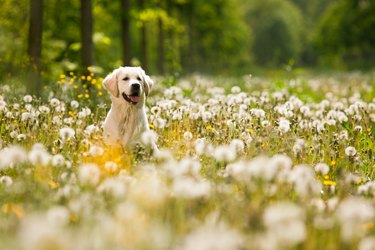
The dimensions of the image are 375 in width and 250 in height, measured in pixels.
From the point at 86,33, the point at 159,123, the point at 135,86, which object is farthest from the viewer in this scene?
the point at 86,33

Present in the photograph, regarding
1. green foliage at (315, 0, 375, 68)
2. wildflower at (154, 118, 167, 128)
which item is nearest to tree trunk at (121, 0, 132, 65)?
wildflower at (154, 118, 167, 128)

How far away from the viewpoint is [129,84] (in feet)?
20.7

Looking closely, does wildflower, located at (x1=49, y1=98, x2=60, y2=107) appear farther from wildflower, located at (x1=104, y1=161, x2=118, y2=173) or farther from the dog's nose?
wildflower, located at (x1=104, y1=161, x2=118, y2=173)

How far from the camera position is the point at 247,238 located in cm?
294

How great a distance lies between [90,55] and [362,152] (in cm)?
807

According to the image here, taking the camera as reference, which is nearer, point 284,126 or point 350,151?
point 350,151

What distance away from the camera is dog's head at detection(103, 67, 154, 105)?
632 centimetres

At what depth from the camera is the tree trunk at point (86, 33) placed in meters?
12.9

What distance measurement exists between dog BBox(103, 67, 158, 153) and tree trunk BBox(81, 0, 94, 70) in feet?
22.1

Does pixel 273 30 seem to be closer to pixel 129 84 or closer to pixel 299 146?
pixel 129 84

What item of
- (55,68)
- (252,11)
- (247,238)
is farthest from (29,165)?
(252,11)

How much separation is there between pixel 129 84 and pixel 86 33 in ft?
23.5

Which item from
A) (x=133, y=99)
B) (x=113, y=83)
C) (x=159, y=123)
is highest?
(x=113, y=83)

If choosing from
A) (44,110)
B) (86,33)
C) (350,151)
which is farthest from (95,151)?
(86,33)
